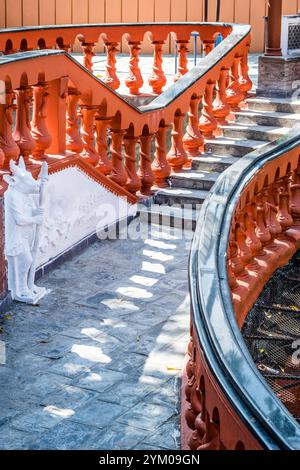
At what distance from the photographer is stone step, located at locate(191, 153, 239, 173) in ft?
36.4

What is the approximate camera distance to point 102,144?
32.7 feet

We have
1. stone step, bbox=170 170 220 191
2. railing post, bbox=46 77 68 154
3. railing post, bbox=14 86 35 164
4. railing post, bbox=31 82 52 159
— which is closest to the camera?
railing post, bbox=14 86 35 164

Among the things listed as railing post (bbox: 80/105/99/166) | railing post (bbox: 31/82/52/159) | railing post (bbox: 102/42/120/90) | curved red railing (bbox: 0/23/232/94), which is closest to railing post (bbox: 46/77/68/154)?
railing post (bbox: 31/82/52/159)

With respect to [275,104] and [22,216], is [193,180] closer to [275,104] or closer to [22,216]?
[275,104]

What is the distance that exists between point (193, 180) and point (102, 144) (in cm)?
122

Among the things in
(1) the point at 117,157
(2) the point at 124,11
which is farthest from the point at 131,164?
(2) the point at 124,11

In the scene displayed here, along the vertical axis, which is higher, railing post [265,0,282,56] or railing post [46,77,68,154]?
railing post [265,0,282,56]

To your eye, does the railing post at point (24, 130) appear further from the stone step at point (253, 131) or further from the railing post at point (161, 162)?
the stone step at point (253, 131)

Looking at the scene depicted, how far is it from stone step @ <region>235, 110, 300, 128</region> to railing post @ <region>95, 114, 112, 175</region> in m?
2.41

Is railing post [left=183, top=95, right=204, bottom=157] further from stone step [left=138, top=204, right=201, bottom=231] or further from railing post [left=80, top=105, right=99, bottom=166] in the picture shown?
railing post [left=80, top=105, right=99, bottom=166]

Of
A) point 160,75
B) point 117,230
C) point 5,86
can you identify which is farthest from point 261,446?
point 160,75

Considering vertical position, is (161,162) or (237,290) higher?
(161,162)
